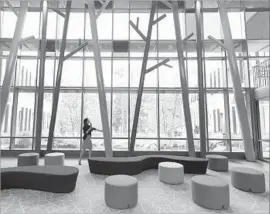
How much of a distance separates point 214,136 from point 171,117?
104 inches

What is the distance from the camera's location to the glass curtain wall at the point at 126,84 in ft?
36.1

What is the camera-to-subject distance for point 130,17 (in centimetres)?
1263

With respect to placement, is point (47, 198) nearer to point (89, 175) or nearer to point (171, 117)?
point (89, 175)

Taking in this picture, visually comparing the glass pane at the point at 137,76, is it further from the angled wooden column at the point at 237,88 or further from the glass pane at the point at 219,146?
the glass pane at the point at 219,146

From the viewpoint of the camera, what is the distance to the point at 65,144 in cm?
1091

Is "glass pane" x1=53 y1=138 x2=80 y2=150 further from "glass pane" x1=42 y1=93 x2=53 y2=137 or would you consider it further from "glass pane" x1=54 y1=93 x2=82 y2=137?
"glass pane" x1=42 y1=93 x2=53 y2=137

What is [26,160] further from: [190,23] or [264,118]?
[190,23]

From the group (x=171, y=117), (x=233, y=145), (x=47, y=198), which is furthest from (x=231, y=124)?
(x=47, y=198)

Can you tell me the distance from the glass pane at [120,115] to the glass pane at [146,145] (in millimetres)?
907

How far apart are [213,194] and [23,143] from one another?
34.4ft

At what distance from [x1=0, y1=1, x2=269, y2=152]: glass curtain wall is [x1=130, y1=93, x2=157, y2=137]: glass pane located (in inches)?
2.3

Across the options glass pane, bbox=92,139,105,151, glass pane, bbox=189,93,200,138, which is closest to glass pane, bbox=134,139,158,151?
glass pane, bbox=92,139,105,151

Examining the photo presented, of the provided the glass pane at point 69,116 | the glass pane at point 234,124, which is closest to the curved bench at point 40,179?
the glass pane at point 69,116

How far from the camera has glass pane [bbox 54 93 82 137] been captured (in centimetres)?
1112
